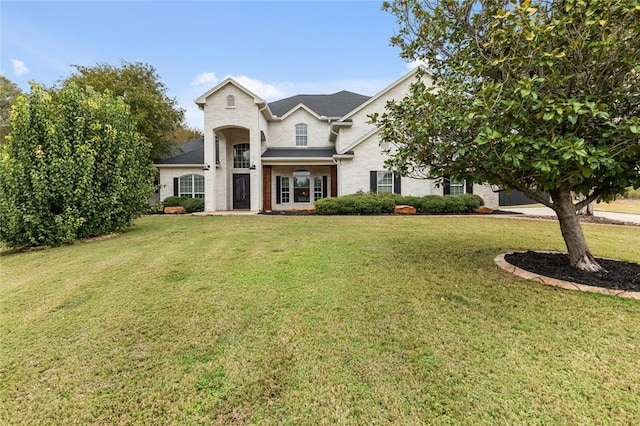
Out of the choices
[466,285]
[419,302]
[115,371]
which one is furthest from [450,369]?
[115,371]

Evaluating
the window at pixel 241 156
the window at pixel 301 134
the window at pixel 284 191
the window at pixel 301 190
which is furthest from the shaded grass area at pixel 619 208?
the window at pixel 241 156

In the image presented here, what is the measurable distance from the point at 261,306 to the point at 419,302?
206cm

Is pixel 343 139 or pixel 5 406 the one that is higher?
pixel 343 139

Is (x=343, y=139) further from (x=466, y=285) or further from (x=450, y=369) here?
(x=450, y=369)

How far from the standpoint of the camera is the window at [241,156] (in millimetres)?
19203

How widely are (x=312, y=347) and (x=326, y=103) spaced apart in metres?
21.2

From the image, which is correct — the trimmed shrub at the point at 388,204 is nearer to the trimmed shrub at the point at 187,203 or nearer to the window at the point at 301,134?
the window at the point at 301,134

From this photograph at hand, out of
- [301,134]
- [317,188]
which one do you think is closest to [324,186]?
[317,188]

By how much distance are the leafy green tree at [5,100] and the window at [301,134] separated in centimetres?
2975

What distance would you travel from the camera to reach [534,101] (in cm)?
327

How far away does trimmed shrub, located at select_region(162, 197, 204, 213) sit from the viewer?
1733 centimetres

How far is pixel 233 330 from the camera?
313cm

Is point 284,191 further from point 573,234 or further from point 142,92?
point 573,234

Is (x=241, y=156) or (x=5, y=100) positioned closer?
(x=241, y=156)
